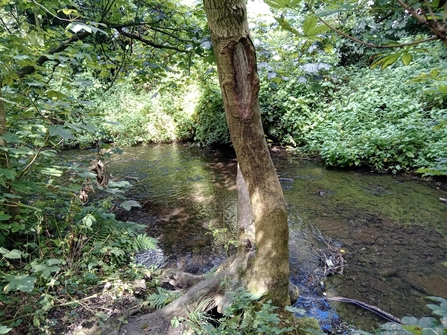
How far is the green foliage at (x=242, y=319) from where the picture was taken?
1.42 metres

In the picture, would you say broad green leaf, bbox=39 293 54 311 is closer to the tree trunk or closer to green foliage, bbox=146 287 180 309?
green foliage, bbox=146 287 180 309

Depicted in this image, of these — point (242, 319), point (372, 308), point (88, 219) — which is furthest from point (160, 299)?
point (372, 308)

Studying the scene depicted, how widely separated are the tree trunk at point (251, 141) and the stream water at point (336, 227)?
89cm

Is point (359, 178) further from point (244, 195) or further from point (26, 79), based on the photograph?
point (26, 79)

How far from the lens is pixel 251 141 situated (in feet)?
4.71

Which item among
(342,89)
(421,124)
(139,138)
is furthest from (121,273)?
(139,138)

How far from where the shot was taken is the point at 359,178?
199 inches

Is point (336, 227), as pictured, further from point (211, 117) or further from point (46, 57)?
point (211, 117)

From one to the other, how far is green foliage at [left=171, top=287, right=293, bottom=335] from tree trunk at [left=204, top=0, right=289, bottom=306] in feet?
0.35

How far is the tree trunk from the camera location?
1174 millimetres

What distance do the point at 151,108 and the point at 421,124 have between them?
A: 8.81 meters

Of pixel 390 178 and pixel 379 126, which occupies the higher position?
pixel 379 126

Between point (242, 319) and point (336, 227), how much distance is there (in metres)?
2.40

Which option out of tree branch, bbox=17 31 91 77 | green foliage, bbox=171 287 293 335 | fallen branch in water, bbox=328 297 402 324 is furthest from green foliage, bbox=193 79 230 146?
green foliage, bbox=171 287 293 335
